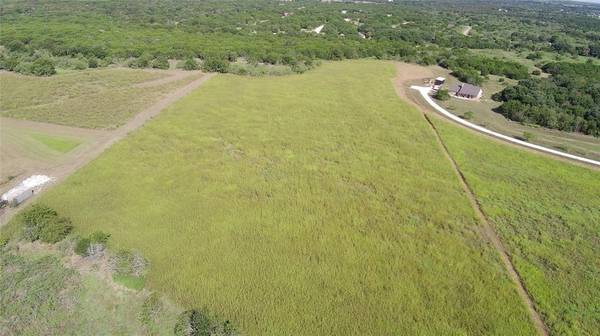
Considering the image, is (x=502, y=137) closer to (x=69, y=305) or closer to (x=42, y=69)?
(x=69, y=305)

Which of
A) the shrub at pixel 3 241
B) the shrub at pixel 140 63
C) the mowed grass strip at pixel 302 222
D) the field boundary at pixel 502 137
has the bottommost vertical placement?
the shrub at pixel 3 241

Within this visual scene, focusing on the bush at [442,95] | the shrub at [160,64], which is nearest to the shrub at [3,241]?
the shrub at [160,64]

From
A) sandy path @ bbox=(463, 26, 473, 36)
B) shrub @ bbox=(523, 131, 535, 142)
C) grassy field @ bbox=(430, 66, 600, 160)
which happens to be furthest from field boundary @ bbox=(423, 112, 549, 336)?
sandy path @ bbox=(463, 26, 473, 36)

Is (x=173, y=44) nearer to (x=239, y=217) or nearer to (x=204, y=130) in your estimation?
(x=204, y=130)

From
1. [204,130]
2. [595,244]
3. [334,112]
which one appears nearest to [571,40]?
[334,112]

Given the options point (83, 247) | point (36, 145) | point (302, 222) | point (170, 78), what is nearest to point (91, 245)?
point (83, 247)

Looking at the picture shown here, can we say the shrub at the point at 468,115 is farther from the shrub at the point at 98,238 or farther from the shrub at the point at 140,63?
the shrub at the point at 140,63
